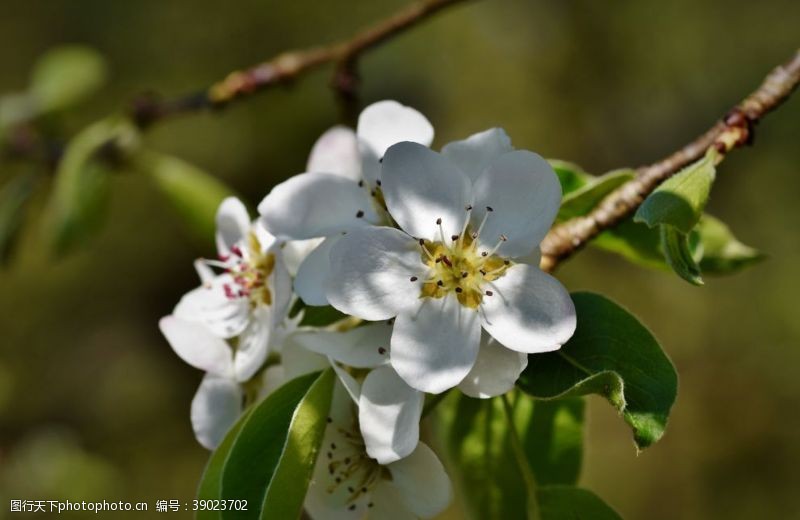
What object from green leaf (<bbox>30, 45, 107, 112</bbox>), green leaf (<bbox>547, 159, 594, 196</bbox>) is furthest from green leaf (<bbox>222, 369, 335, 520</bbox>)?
green leaf (<bbox>30, 45, 107, 112</bbox>)

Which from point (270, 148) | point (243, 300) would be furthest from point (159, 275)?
point (243, 300)

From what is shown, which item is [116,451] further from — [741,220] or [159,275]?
[741,220]

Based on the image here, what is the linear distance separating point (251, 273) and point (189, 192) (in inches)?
29.9

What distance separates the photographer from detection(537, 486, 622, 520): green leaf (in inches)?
31.4

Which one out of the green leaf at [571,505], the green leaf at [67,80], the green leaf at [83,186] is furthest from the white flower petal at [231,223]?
the green leaf at [67,80]

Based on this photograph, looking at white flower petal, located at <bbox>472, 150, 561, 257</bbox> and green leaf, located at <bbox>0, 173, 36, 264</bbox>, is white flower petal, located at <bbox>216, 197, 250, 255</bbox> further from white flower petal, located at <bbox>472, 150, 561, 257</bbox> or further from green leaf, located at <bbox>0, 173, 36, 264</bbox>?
green leaf, located at <bbox>0, 173, 36, 264</bbox>

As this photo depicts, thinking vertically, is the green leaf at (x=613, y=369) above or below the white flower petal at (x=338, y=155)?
below

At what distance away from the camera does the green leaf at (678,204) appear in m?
0.67

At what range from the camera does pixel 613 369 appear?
713 millimetres

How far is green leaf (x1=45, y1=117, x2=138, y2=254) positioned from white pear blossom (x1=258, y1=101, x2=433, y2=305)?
2.67ft

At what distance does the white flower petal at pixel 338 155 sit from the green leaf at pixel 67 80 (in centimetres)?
117

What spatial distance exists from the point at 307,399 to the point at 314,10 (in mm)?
3924

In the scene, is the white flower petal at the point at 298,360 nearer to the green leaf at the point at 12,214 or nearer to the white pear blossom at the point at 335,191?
the white pear blossom at the point at 335,191

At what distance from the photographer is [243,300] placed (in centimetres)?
89
